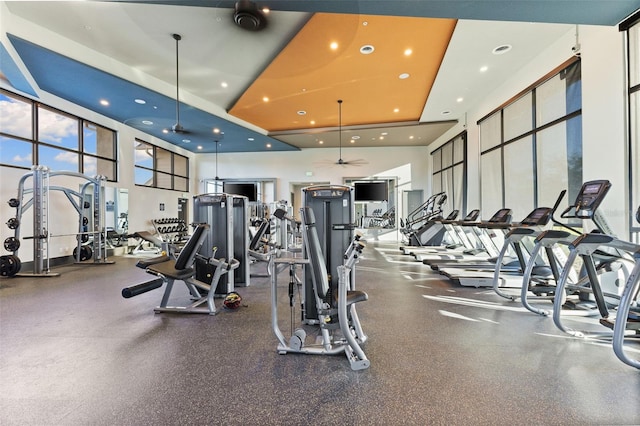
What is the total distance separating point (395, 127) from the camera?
899 cm

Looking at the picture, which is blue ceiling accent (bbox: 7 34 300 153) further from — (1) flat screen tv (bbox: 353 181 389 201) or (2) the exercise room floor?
(2) the exercise room floor

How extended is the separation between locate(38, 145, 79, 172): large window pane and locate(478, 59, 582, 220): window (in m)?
10.0

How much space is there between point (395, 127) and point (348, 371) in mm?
8207

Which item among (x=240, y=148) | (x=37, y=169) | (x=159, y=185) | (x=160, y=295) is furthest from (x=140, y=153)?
(x=160, y=295)

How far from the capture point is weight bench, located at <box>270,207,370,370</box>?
2.04 meters

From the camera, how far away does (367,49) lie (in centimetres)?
484

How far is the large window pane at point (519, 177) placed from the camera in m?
5.49

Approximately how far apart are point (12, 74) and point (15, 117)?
→ 103 centimetres

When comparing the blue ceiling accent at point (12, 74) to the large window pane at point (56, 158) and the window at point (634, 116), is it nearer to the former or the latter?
the large window pane at point (56, 158)

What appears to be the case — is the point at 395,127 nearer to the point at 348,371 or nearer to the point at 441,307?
the point at 441,307

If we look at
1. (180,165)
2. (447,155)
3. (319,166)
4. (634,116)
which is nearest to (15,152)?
(180,165)

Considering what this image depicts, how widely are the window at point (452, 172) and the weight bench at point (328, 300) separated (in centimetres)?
729

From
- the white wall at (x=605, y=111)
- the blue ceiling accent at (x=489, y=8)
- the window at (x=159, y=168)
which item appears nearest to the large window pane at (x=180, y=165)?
the window at (x=159, y=168)

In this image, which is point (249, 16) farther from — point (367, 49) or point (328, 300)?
point (328, 300)
